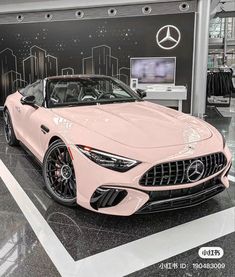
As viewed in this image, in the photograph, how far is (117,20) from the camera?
23.5ft

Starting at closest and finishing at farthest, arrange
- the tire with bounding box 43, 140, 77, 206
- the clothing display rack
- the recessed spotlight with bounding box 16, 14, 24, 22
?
the tire with bounding box 43, 140, 77, 206
the recessed spotlight with bounding box 16, 14, 24, 22
the clothing display rack

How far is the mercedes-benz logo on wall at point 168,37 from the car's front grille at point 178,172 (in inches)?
210

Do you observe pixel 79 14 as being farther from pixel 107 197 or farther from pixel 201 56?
pixel 107 197

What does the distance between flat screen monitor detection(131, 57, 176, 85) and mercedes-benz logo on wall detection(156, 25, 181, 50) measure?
0.30 m

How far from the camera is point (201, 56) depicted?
6.75m

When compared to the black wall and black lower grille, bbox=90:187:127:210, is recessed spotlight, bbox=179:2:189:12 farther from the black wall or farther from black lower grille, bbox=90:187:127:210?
black lower grille, bbox=90:187:127:210

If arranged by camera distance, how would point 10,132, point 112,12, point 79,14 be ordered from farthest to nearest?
point 79,14, point 112,12, point 10,132

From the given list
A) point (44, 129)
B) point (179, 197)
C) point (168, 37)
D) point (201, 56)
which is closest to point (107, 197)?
point (179, 197)

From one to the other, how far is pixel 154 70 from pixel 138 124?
16.3ft

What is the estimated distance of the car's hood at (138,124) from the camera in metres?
2.22

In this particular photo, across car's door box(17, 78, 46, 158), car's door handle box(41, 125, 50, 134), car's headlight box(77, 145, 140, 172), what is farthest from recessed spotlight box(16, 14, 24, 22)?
car's headlight box(77, 145, 140, 172)

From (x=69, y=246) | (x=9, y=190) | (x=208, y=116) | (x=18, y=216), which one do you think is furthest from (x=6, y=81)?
(x=69, y=246)

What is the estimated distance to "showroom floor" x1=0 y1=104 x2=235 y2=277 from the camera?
1792 millimetres

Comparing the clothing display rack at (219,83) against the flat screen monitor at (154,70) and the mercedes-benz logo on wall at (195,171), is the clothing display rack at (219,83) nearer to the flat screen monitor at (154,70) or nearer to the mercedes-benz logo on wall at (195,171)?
the flat screen monitor at (154,70)
